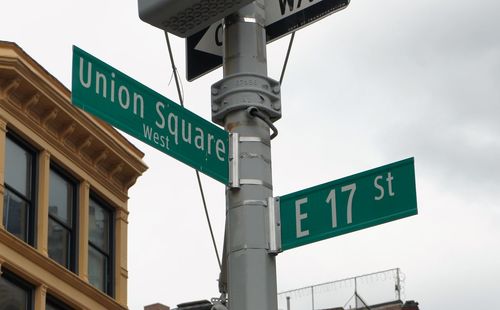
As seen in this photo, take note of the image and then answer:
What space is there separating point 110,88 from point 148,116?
31 centimetres

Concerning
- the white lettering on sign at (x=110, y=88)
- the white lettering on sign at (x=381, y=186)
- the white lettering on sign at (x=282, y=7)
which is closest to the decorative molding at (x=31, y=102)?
the white lettering on sign at (x=282, y=7)

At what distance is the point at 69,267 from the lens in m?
23.6

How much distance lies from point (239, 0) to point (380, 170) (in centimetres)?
142

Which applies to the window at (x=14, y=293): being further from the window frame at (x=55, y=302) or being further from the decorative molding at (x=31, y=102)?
the decorative molding at (x=31, y=102)

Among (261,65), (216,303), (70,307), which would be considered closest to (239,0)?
(261,65)

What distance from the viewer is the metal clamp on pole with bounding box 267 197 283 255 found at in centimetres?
690

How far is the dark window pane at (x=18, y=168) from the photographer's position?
2225cm

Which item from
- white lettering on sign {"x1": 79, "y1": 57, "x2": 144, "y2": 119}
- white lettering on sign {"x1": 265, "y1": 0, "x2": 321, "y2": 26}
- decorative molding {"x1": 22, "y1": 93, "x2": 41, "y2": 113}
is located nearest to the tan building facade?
decorative molding {"x1": 22, "y1": 93, "x2": 41, "y2": 113}

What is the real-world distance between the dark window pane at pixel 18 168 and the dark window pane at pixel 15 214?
0.72 ft

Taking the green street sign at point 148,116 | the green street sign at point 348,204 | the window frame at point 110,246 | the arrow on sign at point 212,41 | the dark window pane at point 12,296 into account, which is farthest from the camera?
the window frame at point 110,246

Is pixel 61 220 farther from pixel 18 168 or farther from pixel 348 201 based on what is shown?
pixel 348 201

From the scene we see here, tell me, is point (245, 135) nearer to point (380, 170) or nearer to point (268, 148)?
point (268, 148)

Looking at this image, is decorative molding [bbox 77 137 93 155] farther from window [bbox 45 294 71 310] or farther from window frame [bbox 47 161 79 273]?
window [bbox 45 294 71 310]

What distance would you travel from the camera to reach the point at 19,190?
22.5 m
